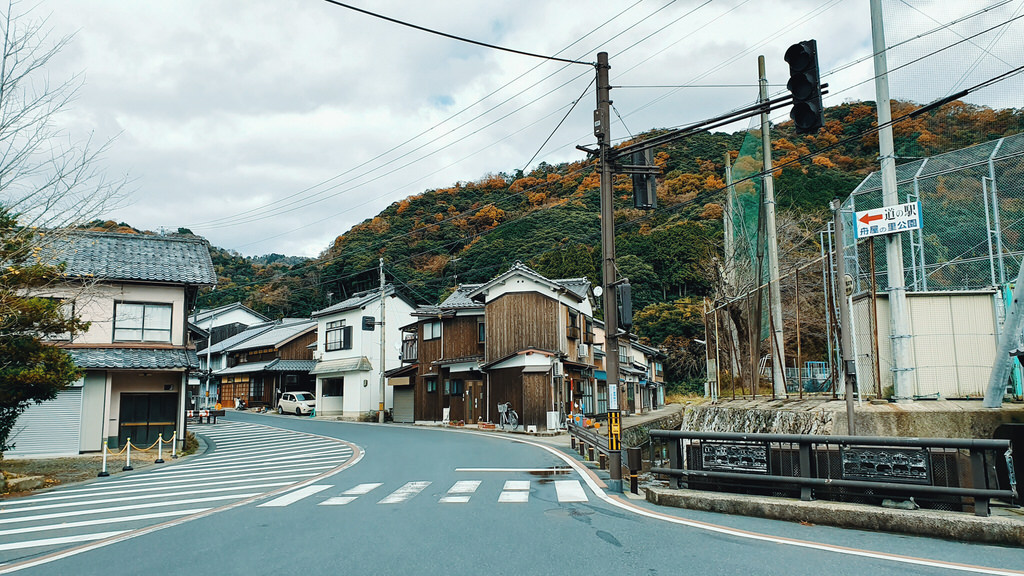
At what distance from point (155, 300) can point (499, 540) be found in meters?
20.6

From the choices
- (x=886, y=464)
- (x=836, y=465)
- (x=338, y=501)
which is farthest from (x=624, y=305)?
(x=338, y=501)

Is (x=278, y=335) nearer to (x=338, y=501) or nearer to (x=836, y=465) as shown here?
(x=338, y=501)

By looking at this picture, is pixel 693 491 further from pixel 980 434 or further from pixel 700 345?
pixel 700 345

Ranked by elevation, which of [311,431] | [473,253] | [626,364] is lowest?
[311,431]

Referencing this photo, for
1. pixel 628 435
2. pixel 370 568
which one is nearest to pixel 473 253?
pixel 628 435

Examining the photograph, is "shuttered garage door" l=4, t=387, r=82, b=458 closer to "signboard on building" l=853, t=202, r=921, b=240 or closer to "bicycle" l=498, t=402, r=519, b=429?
"bicycle" l=498, t=402, r=519, b=429

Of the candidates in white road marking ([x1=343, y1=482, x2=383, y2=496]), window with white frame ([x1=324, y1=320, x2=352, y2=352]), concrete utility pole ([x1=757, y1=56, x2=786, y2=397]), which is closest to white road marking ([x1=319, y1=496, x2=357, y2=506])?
white road marking ([x1=343, y1=482, x2=383, y2=496])

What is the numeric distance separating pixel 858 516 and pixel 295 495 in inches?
361

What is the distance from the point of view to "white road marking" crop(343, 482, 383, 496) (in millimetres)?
12102

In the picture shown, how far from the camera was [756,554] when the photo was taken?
683 centimetres

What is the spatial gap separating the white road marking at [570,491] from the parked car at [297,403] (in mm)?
35801

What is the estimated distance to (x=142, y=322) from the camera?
2356 centimetres

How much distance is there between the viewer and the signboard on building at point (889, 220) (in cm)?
1109

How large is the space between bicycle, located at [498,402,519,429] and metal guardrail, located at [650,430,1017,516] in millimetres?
20806
